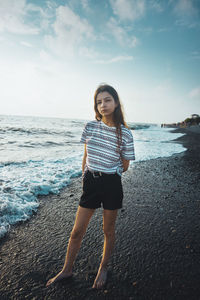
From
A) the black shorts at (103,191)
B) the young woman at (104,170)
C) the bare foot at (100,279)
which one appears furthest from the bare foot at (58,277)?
the black shorts at (103,191)

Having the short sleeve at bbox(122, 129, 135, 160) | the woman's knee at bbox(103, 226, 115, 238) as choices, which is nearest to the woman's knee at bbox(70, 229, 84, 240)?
the woman's knee at bbox(103, 226, 115, 238)

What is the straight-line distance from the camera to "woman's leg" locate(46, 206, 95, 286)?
1.89m

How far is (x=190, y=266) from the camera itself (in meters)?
2.17

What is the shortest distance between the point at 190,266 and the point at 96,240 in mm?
1434

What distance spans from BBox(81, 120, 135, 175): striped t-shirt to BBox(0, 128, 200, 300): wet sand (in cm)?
143

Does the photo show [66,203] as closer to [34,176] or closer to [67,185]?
[67,185]

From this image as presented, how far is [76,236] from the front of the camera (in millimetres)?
1924

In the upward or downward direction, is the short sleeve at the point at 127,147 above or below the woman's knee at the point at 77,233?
above

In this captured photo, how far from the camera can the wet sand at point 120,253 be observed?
1.85m

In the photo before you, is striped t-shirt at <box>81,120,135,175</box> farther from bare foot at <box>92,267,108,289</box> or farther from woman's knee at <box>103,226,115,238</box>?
bare foot at <box>92,267,108,289</box>

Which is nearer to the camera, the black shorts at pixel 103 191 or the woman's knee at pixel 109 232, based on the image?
the black shorts at pixel 103 191

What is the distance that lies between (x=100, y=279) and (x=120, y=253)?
564 millimetres

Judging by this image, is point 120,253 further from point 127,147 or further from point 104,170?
point 127,147

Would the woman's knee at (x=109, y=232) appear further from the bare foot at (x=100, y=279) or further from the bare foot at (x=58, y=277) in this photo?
the bare foot at (x=58, y=277)
